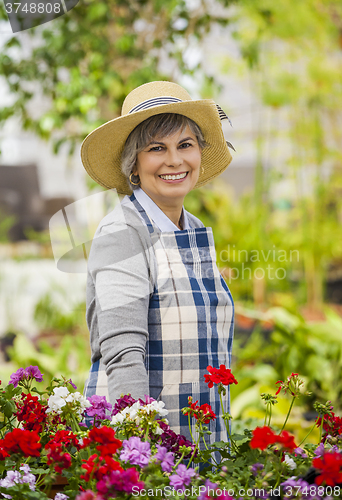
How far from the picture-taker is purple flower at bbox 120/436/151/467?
25.0 inches

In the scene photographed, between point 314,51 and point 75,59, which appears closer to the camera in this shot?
point 75,59

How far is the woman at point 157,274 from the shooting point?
960 mm

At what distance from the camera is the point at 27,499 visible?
2.11ft

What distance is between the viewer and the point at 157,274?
1036mm

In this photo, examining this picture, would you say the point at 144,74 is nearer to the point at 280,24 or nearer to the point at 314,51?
the point at 280,24

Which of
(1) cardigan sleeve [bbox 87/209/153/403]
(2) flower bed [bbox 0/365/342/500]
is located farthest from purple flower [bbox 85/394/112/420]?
(1) cardigan sleeve [bbox 87/209/153/403]

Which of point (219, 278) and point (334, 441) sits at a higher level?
point (219, 278)

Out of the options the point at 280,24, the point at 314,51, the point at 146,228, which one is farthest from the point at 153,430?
the point at 314,51

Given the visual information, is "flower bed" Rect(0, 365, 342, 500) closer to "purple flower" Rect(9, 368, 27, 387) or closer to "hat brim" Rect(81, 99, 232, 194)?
"purple flower" Rect(9, 368, 27, 387)

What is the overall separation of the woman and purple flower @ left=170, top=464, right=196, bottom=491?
283 millimetres

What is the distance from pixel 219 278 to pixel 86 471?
0.60m

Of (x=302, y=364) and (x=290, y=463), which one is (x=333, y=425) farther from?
(x=302, y=364)

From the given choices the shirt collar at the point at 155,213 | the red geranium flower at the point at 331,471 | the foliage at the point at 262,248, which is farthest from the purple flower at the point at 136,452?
the foliage at the point at 262,248

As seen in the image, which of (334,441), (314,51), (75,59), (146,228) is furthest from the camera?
(314,51)
